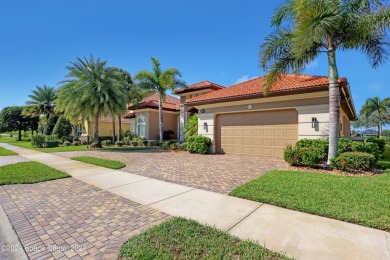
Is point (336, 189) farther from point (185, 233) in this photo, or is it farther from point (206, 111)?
point (206, 111)

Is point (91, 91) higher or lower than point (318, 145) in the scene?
higher

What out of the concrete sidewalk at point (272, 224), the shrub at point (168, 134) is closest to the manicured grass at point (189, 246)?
the concrete sidewalk at point (272, 224)

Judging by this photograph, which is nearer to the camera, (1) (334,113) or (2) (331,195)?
(2) (331,195)

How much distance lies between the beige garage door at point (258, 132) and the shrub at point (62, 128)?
23348 mm

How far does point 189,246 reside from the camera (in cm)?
303

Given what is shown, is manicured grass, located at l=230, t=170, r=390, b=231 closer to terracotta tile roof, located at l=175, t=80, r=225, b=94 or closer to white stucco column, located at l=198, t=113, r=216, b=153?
white stucco column, located at l=198, t=113, r=216, b=153

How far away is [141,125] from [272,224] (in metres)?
22.8

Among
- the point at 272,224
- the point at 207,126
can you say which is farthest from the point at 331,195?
the point at 207,126

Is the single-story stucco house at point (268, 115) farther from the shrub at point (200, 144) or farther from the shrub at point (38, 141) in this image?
the shrub at point (38, 141)

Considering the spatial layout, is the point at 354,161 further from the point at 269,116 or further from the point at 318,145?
the point at 269,116

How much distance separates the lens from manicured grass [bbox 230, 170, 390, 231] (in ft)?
13.1

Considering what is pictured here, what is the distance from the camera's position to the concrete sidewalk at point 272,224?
A: 3014 mm

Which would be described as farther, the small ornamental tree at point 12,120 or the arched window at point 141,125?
the small ornamental tree at point 12,120

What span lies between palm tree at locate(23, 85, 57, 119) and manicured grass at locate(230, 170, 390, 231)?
37899 mm
